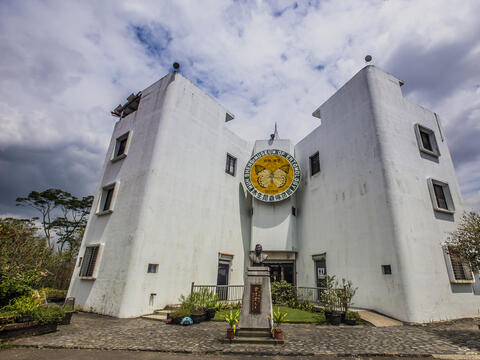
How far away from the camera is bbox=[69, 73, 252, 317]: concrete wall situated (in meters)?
11.6

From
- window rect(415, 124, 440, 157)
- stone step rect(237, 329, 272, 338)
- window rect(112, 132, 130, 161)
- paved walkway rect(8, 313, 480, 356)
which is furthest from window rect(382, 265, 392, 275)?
window rect(112, 132, 130, 161)

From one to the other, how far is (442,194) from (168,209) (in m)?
14.7

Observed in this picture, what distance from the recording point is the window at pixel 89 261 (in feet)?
42.6

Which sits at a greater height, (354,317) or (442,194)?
(442,194)

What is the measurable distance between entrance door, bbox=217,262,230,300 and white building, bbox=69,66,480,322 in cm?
16

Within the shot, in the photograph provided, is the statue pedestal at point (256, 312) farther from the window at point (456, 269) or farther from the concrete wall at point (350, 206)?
the window at point (456, 269)

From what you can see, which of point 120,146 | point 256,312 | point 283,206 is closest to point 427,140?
point 283,206

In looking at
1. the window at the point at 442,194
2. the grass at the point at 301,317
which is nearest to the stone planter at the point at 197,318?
the grass at the point at 301,317

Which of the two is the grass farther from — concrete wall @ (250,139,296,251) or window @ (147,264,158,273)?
concrete wall @ (250,139,296,251)

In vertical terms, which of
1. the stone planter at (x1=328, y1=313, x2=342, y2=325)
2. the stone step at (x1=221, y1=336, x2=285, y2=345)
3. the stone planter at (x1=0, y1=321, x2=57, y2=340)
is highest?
the stone planter at (x1=328, y1=313, x2=342, y2=325)

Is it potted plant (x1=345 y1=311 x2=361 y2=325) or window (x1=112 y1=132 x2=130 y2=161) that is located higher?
window (x1=112 y1=132 x2=130 y2=161)

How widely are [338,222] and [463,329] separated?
6.24 metres

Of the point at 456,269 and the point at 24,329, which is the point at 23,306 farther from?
the point at 456,269

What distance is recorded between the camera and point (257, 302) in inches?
298
